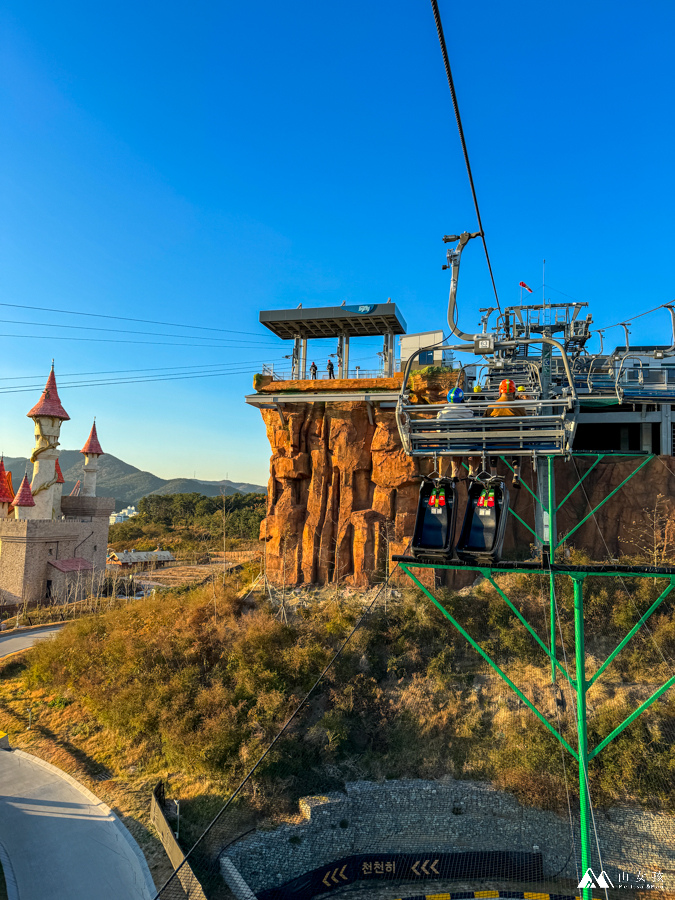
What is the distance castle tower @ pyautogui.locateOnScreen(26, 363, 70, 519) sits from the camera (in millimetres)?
38131

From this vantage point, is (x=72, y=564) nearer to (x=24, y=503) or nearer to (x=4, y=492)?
(x=24, y=503)

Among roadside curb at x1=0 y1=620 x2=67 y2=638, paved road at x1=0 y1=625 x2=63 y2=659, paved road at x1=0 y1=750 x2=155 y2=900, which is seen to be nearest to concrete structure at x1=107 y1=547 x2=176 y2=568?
roadside curb at x1=0 y1=620 x2=67 y2=638

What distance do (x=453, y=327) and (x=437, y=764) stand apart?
43.4ft

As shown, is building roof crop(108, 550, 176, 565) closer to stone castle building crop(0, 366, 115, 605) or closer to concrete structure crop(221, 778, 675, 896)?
stone castle building crop(0, 366, 115, 605)

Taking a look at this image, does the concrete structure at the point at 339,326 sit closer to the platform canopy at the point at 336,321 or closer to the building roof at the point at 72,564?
the platform canopy at the point at 336,321

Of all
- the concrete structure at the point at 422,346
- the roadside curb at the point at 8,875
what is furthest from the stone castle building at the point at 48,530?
the concrete structure at the point at 422,346

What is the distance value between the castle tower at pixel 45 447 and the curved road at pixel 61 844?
1005 inches

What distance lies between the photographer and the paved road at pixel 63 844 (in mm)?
11133

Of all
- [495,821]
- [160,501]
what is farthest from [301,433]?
[160,501]

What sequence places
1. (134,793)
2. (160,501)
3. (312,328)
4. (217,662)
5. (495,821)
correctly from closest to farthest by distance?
(495,821) → (134,793) → (217,662) → (312,328) → (160,501)

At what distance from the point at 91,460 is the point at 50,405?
6522 mm

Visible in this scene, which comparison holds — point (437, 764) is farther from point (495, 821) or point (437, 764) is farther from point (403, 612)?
point (403, 612)

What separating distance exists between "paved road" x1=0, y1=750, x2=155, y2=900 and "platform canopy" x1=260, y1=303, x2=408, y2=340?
20338mm

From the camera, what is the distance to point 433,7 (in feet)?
14.0
